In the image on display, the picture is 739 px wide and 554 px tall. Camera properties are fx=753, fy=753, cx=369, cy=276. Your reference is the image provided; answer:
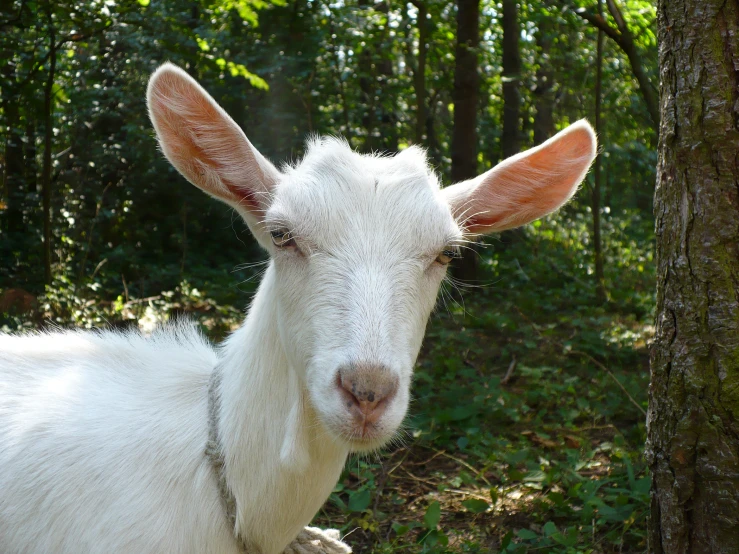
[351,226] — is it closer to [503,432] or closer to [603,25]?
[503,432]

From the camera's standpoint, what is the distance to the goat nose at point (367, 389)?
6.63 feet

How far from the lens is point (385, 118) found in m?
12.0

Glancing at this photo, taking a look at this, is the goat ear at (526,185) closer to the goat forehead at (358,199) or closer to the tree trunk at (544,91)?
the goat forehead at (358,199)

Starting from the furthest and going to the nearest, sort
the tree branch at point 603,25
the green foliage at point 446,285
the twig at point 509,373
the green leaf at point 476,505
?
the tree branch at point 603,25 < the twig at point 509,373 < the green foliage at point 446,285 < the green leaf at point 476,505

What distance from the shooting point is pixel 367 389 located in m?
2.02

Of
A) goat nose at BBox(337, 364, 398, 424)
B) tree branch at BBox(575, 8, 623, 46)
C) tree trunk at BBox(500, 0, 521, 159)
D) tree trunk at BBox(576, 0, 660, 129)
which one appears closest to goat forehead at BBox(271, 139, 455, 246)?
goat nose at BBox(337, 364, 398, 424)

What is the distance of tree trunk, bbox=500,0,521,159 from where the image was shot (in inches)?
440

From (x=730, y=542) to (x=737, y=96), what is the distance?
4.94 ft

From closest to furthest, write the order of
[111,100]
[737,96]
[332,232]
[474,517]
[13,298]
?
[332,232] < [737,96] < [474,517] < [13,298] < [111,100]

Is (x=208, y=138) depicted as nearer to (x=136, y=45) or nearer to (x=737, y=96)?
(x=737, y=96)

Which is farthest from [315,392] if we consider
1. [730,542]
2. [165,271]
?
[165,271]

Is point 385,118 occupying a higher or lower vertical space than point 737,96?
higher

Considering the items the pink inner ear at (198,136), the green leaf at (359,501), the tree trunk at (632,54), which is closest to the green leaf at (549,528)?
the green leaf at (359,501)

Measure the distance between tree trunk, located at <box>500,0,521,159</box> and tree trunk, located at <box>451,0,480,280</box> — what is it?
5.41 ft
